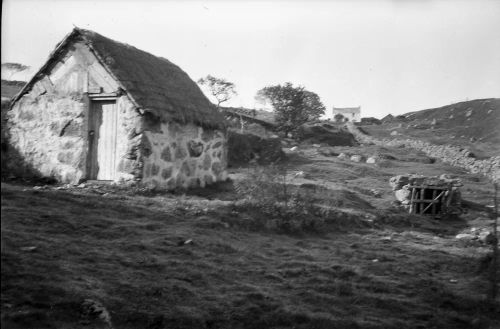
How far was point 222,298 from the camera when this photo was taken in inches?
218

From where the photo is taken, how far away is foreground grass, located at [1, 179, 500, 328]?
4.82 meters

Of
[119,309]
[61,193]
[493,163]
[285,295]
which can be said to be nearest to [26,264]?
[119,309]

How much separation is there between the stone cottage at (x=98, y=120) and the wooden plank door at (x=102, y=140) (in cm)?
3

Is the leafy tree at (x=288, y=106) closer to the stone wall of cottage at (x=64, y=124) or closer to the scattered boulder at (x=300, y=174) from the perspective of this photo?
the scattered boulder at (x=300, y=174)

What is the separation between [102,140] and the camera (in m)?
12.5

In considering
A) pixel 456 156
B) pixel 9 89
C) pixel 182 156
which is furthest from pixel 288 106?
pixel 182 156

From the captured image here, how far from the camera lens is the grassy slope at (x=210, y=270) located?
16.0ft

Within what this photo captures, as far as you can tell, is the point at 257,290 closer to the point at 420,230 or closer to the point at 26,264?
the point at 26,264

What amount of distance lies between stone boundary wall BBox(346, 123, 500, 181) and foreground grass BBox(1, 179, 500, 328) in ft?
54.6

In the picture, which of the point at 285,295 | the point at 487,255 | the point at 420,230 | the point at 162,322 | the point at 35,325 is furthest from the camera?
the point at 420,230

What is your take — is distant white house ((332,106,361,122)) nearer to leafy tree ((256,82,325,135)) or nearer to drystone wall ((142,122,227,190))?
leafy tree ((256,82,325,135))

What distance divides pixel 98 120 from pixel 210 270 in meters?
7.60

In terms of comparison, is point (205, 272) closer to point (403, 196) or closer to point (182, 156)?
point (182, 156)

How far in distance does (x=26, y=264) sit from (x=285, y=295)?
10.7 ft
